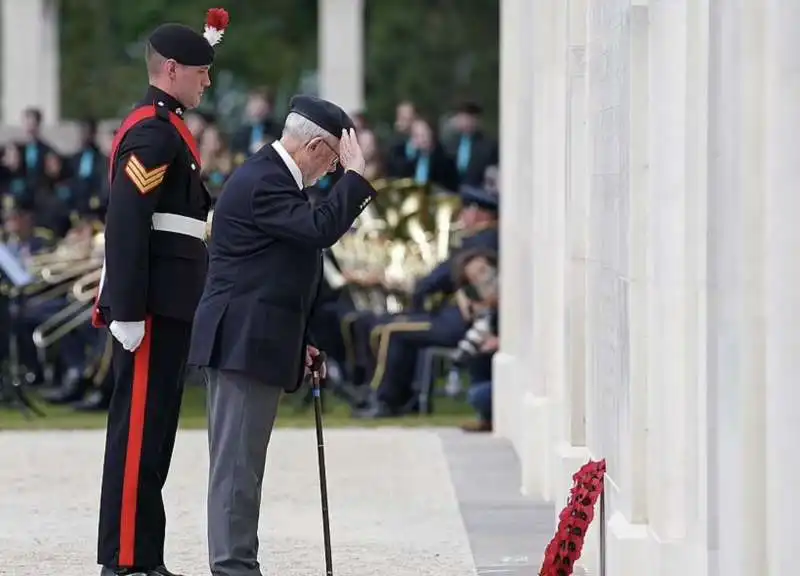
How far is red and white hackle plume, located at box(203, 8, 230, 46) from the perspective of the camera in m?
8.78

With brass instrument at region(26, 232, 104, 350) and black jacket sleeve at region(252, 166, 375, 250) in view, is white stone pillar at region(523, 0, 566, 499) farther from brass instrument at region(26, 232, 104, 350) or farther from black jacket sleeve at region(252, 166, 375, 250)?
brass instrument at region(26, 232, 104, 350)

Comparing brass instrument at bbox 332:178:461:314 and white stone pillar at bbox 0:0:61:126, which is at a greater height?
white stone pillar at bbox 0:0:61:126

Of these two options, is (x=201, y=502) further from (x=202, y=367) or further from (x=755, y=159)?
(x=755, y=159)

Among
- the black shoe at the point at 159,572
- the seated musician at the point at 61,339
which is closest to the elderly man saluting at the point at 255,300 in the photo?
the black shoe at the point at 159,572

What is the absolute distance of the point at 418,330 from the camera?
1714 cm

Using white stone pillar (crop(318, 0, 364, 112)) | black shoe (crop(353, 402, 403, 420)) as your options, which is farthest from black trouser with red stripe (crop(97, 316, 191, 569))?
white stone pillar (crop(318, 0, 364, 112))

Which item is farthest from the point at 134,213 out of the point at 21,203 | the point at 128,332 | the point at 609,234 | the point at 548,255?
the point at 21,203

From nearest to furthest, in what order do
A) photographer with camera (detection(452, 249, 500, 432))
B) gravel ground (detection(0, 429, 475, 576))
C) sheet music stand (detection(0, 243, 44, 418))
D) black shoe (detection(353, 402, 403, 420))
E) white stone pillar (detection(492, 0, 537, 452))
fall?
gravel ground (detection(0, 429, 475, 576))
white stone pillar (detection(492, 0, 537, 452))
photographer with camera (detection(452, 249, 500, 432))
sheet music stand (detection(0, 243, 44, 418))
black shoe (detection(353, 402, 403, 420))

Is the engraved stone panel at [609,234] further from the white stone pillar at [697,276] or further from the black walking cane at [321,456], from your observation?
the black walking cane at [321,456]

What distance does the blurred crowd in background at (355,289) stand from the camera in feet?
55.1

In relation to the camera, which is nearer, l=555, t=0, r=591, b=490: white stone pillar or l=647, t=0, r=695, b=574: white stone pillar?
l=647, t=0, r=695, b=574: white stone pillar

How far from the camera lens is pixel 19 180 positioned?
79.0ft

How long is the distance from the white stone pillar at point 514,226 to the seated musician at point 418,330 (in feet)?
4.54

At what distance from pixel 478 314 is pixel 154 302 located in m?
7.85
